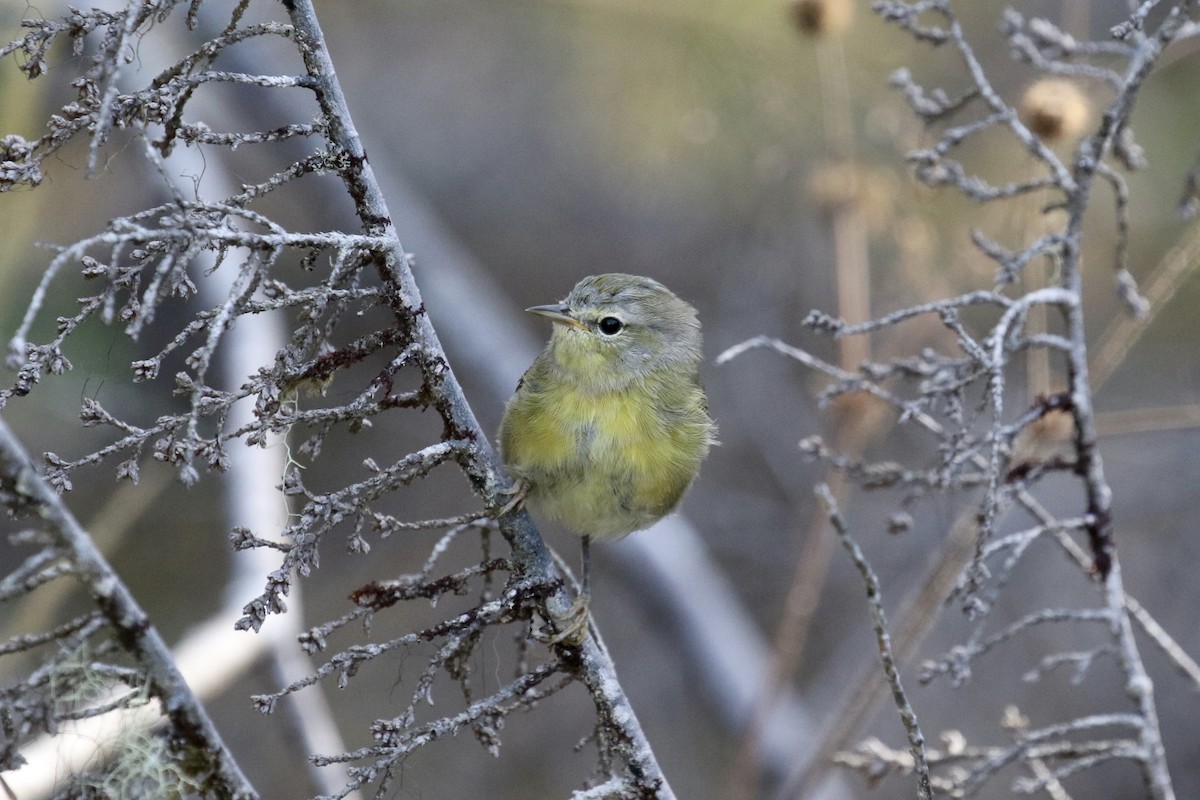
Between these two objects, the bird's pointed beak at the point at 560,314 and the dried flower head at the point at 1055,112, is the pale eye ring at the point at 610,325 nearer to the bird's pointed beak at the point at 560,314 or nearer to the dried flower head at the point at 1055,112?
the bird's pointed beak at the point at 560,314

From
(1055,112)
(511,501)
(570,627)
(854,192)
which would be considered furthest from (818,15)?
(570,627)

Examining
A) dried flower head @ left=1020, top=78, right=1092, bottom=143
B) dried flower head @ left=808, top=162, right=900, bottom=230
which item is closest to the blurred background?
dried flower head @ left=808, top=162, right=900, bottom=230

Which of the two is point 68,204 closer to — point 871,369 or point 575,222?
point 575,222

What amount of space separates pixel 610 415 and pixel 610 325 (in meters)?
0.43

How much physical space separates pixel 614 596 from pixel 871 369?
5.20 m

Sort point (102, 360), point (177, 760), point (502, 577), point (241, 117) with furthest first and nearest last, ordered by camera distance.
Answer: point (502, 577), point (241, 117), point (102, 360), point (177, 760)

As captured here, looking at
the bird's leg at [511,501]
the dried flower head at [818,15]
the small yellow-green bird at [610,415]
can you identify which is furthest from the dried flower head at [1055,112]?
the bird's leg at [511,501]

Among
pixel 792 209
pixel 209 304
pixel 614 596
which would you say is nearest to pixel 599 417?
pixel 209 304

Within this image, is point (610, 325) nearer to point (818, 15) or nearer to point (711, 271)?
point (818, 15)

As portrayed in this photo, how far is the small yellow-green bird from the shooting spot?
348 cm

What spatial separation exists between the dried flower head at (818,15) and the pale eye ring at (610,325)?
1595 millimetres

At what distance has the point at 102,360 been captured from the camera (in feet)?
14.4

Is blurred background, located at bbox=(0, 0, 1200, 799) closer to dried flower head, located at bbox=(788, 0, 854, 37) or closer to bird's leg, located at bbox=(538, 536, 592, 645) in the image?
dried flower head, located at bbox=(788, 0, 854, 37)

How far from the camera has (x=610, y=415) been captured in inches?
141
